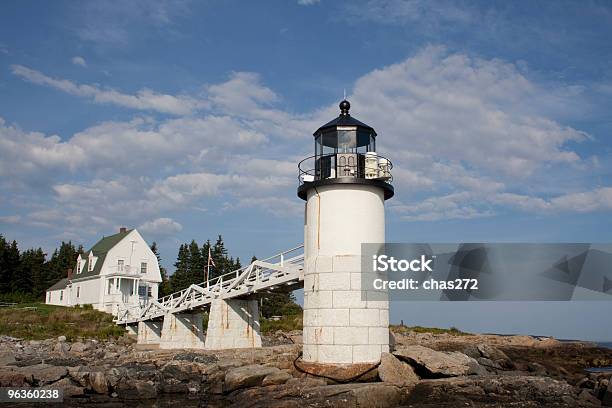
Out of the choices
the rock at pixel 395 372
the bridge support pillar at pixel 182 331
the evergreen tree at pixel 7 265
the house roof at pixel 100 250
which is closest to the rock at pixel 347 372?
the rock at pixel 395 372

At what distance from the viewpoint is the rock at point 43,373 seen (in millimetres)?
19336

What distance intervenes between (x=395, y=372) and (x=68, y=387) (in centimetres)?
1118

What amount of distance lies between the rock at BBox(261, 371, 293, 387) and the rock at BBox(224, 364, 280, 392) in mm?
182

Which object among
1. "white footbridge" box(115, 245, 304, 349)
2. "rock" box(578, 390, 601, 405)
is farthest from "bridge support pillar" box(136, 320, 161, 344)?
"rock" box(578, 390, 601, 405)

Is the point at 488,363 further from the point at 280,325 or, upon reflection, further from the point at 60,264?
the point at 60,264

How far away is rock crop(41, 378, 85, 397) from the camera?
18.4 metres

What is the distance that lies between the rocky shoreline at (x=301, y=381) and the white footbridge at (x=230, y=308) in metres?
3.15

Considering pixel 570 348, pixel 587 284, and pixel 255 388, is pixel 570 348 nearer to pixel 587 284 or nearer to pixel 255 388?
pixel 587 284

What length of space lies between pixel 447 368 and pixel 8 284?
7237 cm

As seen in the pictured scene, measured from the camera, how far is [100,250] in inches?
2181

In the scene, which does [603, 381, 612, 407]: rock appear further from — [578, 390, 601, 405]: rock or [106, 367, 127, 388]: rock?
[106, 367, 127, 388]: rock

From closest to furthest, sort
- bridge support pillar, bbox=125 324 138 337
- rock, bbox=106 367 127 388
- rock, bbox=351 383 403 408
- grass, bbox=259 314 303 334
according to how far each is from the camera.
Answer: rock, bbox=351 383 403 408 < rock, bbox=106 367 127 388 < bridge support pillar, bbox=125 324 138 337 < grass, bbox=259 314 303 334

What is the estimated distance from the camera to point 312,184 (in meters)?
18.9

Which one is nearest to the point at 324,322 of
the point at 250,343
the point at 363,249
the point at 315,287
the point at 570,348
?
the point at 315,287
